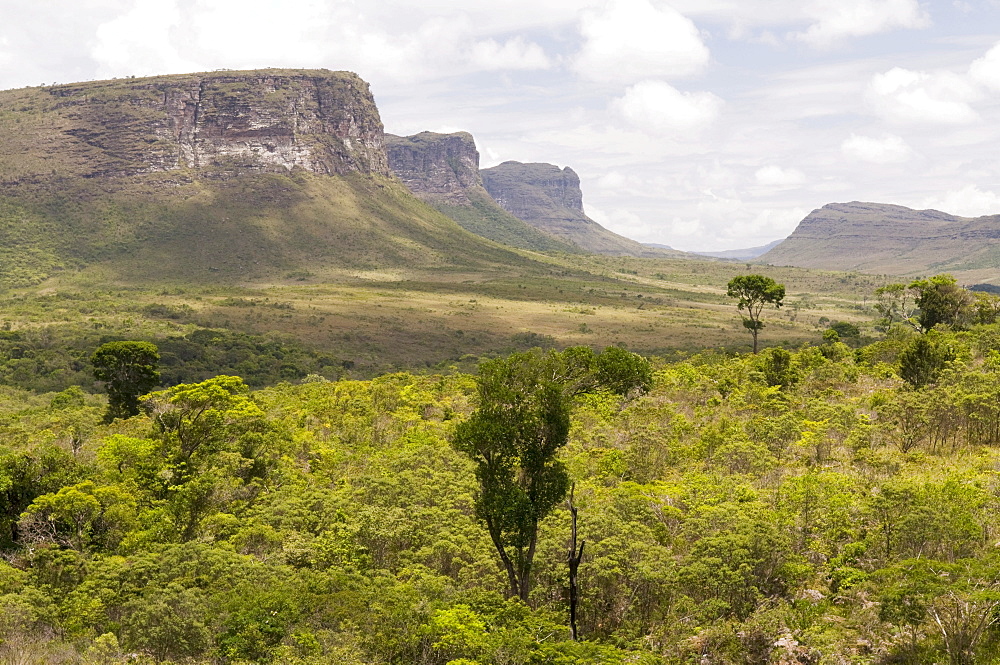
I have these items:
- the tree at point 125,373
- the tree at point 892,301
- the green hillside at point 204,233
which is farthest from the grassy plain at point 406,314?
the tree at point 125,373

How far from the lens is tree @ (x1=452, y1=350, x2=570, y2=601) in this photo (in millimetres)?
16500

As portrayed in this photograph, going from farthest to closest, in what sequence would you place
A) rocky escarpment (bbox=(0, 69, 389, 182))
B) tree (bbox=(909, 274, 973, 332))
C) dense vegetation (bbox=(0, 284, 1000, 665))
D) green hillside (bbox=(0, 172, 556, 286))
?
rocky escarpment (bbox=(0, 69, 389, 182)) → green hillside (bbox=(0, 172, 556, 286)) → tree (bbox=(909, 274, 973, 332)) → dense vegetation (bbox=(0, 284, 1000, 665))

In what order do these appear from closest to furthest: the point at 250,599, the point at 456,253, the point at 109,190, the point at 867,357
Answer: the point at 250,599 < the point at 867,357 < the point at 109,190 < the point at 456,253

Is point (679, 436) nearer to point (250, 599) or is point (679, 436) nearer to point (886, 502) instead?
point (886, 502)

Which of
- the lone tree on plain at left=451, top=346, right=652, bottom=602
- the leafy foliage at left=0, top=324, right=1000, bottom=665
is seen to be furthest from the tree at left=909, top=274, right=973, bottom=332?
the lone tree on plain at left=451, top=346, right=652, bottom=602

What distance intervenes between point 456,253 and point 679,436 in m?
167

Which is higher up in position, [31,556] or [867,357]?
[867,357]

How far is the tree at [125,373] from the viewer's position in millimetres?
37312

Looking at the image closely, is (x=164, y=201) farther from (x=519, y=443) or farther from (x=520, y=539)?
(x=520, y=539)

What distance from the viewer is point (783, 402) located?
1271 inches

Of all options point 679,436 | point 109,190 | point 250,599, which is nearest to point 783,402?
point 679,436

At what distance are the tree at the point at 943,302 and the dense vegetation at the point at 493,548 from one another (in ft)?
87.3

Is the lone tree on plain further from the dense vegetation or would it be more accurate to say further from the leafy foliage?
the dense vegetation

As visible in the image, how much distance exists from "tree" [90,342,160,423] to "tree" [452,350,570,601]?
92.7 ft
